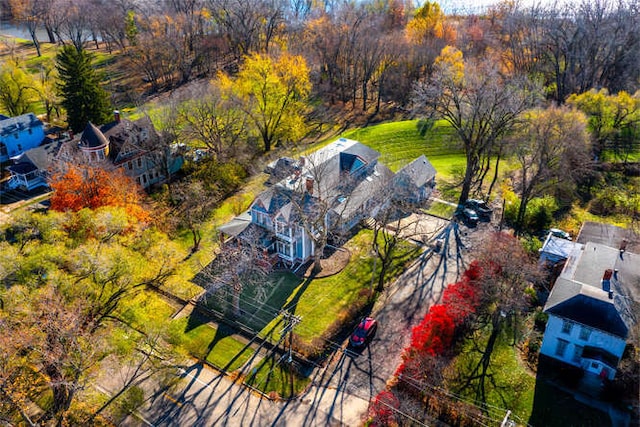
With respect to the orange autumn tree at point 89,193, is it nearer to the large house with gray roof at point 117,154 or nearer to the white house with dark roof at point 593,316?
the large house with gray roof at point 117,154

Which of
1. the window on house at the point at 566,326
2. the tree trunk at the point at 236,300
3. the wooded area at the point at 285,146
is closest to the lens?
the wooded area at the point at 285,146

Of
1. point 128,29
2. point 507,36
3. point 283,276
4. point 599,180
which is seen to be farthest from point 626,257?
point 128,29

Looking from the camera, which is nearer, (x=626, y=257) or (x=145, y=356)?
(x=145, y=356)

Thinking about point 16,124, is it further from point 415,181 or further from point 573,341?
point 573,341

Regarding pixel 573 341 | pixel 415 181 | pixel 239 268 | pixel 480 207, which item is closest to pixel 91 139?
pixel 239 268

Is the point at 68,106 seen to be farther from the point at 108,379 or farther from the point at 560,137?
the point at 560,137

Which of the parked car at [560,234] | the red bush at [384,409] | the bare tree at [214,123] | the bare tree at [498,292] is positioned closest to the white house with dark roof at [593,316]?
the bare tree at [498,292]
